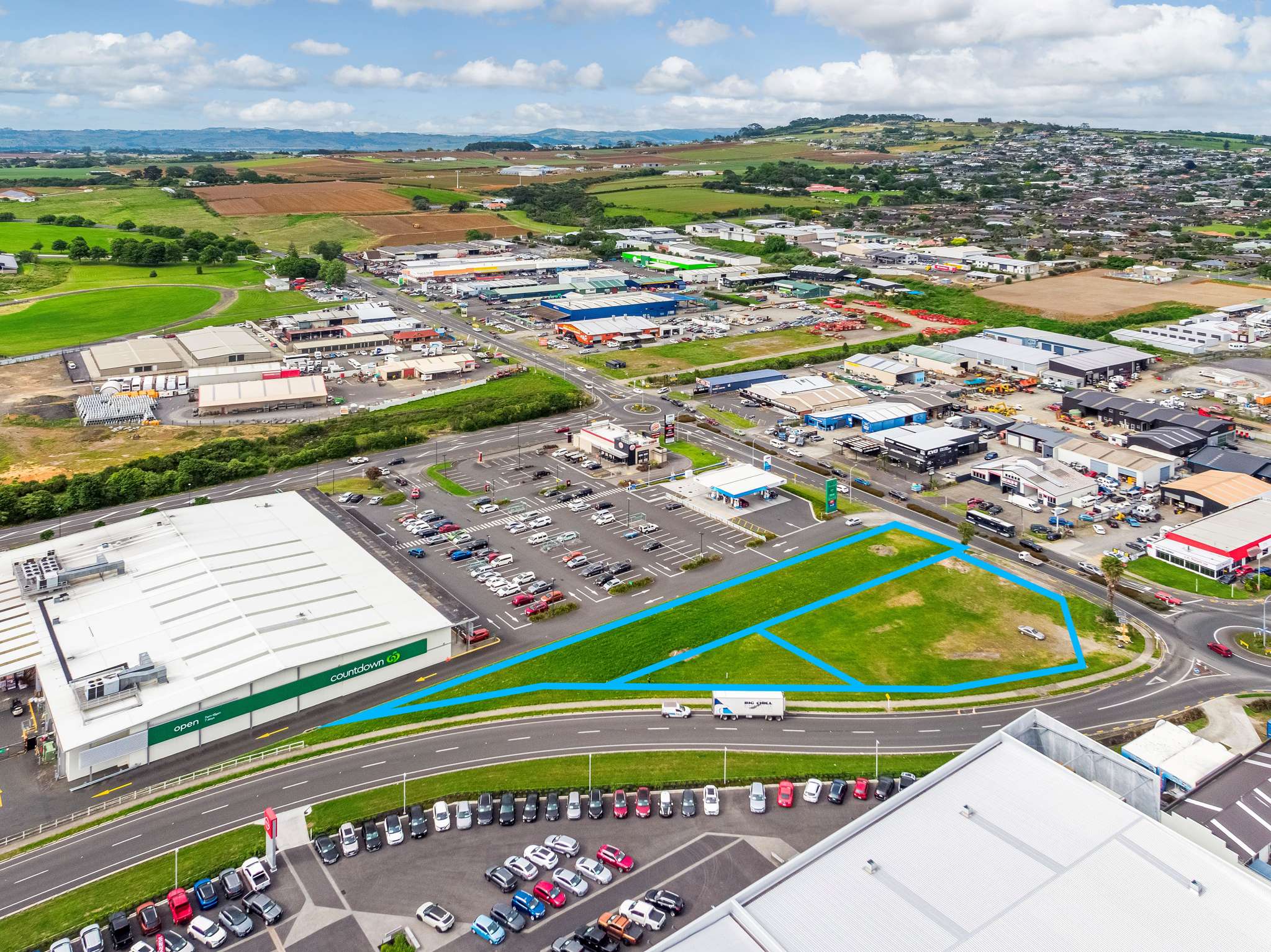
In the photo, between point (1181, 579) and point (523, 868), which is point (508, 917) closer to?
point (523, 868)

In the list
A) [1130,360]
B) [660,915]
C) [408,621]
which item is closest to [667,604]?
[408,621]

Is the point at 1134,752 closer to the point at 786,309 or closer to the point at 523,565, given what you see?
→ the point at 523,565

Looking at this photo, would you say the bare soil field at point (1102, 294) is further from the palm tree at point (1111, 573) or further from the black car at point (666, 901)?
the black car at point (666, 901)

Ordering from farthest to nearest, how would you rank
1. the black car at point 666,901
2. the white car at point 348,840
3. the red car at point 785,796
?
the red car at point 785,796, the white car at point 348,840, the black car at point 666,901

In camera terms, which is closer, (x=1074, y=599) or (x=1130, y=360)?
(x=1074, y=599)

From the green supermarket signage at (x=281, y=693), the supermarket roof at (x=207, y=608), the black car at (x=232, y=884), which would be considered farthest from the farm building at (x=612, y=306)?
the black car at (x=232, y=884)

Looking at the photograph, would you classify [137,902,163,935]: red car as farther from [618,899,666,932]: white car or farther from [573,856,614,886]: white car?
[618,899,666,932]: white car
